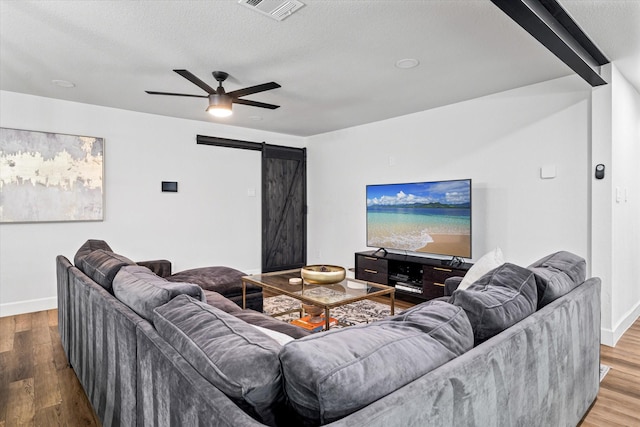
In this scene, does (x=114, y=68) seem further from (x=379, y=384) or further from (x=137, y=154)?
(x=379, y=384)

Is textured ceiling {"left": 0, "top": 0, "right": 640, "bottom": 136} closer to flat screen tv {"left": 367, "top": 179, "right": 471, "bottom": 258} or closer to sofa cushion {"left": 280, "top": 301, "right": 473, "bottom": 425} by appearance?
flat screen tv {"left": 367, "top": 179, "right": 471, "bottom": 258}

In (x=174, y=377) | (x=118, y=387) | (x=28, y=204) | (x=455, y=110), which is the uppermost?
(x=455, y=110)

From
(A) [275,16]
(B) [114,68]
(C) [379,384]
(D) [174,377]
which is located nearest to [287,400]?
(C) [379,384]

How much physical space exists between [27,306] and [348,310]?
3.47 meters

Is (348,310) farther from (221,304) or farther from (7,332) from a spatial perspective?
(7,332)

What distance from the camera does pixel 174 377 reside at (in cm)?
107

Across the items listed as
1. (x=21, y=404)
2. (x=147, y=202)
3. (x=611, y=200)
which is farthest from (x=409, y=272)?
(x=21, y=404)

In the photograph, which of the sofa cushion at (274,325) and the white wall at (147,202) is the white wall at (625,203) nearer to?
the sofa cushion at (274,325)

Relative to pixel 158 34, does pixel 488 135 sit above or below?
below

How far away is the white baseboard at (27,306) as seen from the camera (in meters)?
3.91

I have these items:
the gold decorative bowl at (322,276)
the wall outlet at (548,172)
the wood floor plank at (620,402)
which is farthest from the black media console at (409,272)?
the wood floor plank at (620,402)

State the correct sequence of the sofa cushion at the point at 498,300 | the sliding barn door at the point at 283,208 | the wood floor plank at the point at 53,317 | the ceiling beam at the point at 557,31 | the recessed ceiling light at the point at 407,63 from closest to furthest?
the sofa cushion at the point at 498,300
the ceiling beam at the point at 557,31
the recessed ceiling light at the point at 407,63
the wood floor plank at the point at 53,317
the sliding barn door at the point at 283,208

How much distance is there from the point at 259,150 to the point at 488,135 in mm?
3321

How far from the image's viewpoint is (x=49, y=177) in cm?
407
